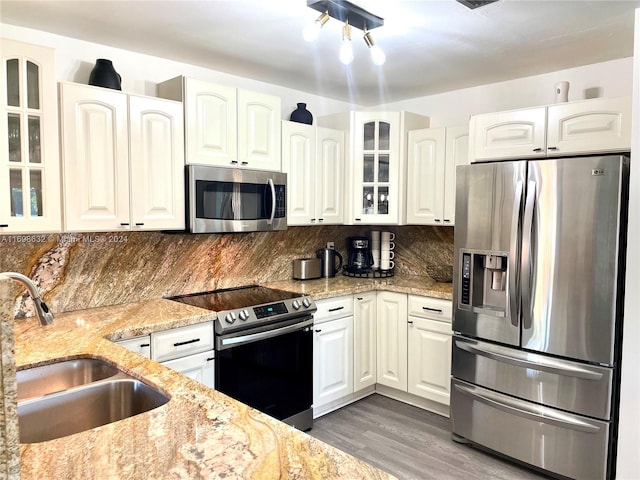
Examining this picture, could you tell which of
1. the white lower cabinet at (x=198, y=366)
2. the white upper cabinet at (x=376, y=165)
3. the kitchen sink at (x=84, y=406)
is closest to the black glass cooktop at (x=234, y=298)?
the white lower cabinet at (x=198, y=366)

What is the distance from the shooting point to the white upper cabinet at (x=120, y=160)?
235cm

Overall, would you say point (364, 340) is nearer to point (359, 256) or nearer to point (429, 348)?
point (429, 348)

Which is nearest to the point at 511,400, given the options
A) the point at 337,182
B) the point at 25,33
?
the point at 337,182

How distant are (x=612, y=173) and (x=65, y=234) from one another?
2972 millimetres

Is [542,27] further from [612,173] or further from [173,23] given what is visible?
[173,23]

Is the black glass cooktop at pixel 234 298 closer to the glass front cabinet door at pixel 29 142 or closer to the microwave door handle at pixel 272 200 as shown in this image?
the microwave door handle at pixel 272 200

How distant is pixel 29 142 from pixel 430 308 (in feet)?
8.64

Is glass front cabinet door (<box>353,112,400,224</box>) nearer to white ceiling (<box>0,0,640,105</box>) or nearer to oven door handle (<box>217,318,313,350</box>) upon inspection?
white ceiling (<box>0,0,640,105</box>)

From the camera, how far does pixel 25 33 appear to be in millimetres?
2490

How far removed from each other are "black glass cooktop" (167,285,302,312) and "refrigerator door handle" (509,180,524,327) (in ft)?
4.38

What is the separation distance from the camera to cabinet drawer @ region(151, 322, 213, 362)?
2391 millimetres

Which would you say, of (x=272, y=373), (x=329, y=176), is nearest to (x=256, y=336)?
(x=272, y=373)

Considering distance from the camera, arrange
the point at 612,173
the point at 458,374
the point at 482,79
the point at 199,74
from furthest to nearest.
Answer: the point at 482,79, the point at 199,74, the point at 458,374, the point at 612,173

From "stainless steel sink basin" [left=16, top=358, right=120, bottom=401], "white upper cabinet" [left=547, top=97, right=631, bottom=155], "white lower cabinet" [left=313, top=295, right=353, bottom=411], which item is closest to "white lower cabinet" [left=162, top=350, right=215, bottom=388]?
"stainless steel sink basin" [left=16, top=358, right=120, bottom=401]
